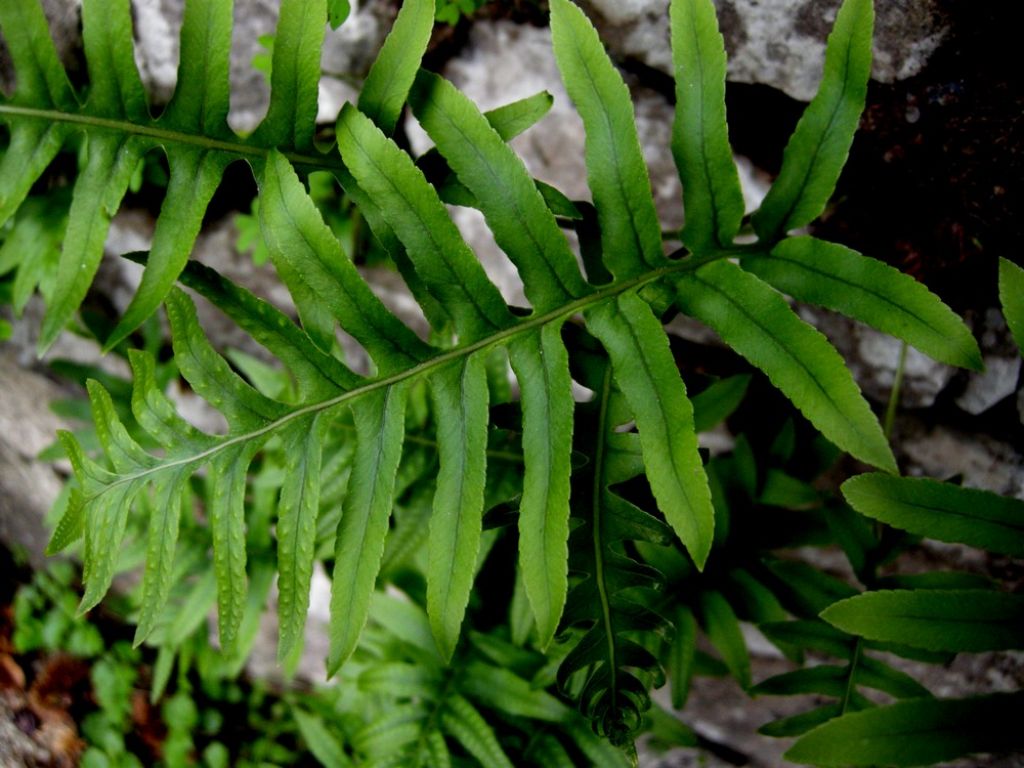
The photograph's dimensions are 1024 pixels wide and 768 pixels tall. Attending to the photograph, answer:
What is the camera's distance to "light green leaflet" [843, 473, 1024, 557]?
1405mm

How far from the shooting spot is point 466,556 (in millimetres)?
1410

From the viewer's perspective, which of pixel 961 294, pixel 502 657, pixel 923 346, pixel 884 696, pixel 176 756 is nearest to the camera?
pixel 923 346

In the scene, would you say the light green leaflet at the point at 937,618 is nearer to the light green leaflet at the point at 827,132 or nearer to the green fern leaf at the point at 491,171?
the light green leaflet at the point at 827,132

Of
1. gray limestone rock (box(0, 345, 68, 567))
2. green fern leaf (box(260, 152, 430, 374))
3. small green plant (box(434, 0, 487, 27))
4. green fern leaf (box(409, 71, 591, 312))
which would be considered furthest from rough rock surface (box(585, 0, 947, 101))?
gray limestone rock (box(0, 345, 68, 567))

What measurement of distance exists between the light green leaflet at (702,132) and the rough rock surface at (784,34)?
0.54 meters

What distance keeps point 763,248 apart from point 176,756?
3.51 meters

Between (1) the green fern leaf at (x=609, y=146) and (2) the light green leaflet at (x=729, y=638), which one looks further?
(2) the light green leaflet at (x=729, y=638)

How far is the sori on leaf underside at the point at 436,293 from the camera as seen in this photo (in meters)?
1.39

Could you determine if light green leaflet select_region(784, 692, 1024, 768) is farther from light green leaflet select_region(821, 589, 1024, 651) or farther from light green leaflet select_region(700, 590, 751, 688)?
light green leaflet select_region(700, 590, 751, 688)

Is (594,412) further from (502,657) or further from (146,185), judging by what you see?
(146,185)

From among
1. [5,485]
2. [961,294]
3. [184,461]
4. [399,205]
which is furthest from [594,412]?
[5,485]

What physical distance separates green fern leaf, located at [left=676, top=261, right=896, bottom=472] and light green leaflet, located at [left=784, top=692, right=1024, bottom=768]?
15.5 inches

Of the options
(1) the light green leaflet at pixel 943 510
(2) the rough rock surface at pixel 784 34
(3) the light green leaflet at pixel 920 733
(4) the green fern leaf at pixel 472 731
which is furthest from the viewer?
(4) the green fern leaf at pixel 472 731

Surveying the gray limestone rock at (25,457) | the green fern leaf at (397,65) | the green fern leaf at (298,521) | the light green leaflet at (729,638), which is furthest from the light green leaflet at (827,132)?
the gray limestone rock at (25,457)
